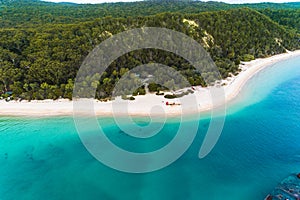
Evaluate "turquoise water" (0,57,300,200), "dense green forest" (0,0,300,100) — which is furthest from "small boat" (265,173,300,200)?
"dense green forest" (0,0,300,100)

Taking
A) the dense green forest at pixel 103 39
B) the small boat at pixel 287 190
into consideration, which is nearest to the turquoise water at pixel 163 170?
the small boat at pixel 287 190

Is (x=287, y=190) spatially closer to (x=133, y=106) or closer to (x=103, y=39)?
(x=133, y=106)

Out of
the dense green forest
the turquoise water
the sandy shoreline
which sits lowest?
the turquoise water

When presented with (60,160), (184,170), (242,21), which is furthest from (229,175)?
(242,21)

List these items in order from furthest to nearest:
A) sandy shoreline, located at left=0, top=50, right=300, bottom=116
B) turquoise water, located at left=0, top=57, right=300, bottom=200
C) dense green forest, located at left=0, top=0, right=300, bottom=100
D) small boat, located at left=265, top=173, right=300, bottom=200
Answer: dense green forest, located at left=0, top=0, right=300, bottom=100, sandy shoreline, located at left=0, top=50, right=300, bottom=116, turquoise water, located at left=0, top=57, right=300, bottom=200, small boat, located at left=265, top=173, right=300, bottom=200

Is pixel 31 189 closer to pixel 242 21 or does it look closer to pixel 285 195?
pixel 285 195

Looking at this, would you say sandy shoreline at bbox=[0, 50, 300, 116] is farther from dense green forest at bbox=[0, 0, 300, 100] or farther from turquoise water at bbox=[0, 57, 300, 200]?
dense green forest at bbox=[0, 0, 300, 100]

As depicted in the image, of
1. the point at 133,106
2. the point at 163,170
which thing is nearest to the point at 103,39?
the point at 133,106

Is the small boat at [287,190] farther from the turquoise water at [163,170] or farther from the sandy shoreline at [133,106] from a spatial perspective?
the sandy shoreline at [133,106]
